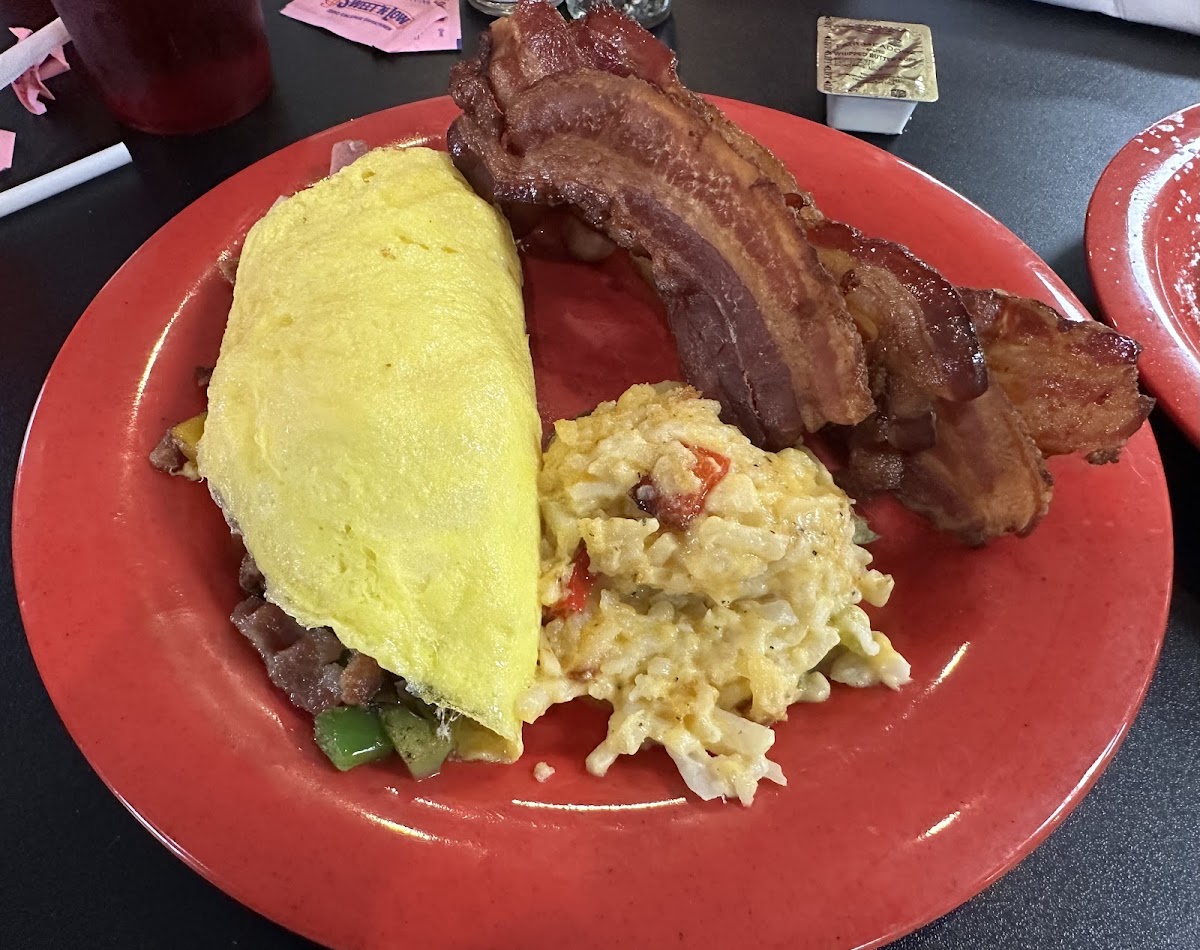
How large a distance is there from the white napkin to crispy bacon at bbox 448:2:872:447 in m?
2.44

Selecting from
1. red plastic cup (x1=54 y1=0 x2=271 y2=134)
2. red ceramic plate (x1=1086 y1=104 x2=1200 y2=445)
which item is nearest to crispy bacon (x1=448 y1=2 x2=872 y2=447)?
red ceramic plate (x1=1086 y1=104 x2=1200 y2=445)

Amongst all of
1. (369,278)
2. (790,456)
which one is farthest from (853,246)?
(369,278)

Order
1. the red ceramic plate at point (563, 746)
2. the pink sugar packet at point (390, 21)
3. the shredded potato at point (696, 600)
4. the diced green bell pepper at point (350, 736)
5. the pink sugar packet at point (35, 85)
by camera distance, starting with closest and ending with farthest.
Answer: the red ceramic plate at point (563, 746), the diced green bell pepper at point (350, 736), the shredded potato at point (696, 600), the pink sugar packet at point (35, 85), the pink sugar packet at point (390, 21)

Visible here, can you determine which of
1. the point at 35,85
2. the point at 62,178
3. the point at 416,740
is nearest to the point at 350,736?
the point at 416,740

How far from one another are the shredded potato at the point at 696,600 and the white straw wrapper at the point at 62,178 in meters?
1.91

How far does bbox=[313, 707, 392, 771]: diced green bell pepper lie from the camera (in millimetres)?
1346

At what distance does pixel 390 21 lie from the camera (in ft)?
9.91

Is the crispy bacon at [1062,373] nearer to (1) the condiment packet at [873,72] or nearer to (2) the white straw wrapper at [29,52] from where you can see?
(1) the condiment packet at [873,72]

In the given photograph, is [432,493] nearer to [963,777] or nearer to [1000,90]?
[963,777]

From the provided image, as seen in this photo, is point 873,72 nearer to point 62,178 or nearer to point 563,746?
point 563,746

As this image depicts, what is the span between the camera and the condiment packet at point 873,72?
250 centimetres

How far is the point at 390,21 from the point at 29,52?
116 centimetres

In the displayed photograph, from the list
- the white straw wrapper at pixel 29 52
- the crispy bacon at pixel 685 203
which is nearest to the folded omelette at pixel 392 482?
the crispy bacon at pixel 685 203

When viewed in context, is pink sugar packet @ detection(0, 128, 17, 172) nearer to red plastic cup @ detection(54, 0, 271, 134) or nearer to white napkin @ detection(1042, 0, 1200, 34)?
red plastic cup @ detection(54, 0, 271, 134)
